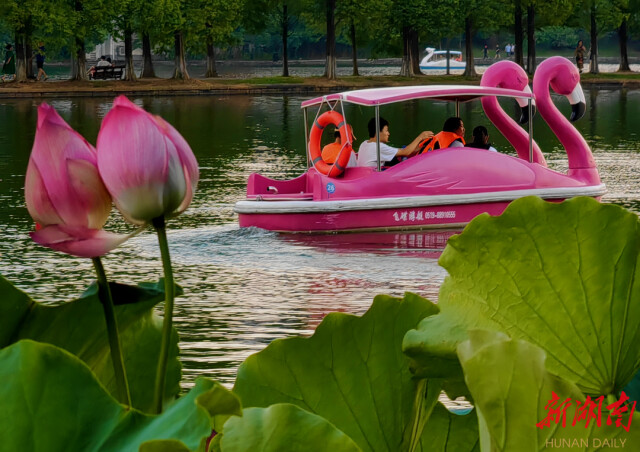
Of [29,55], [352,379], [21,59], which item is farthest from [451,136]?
[29,55]

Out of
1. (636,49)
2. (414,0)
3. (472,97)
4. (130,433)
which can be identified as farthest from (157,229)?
(636,49)

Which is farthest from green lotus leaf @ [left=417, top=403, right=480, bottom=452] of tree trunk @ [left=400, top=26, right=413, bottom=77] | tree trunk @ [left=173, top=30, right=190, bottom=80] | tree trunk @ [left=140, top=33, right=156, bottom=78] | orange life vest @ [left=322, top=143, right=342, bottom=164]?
tree trunk @ [left=400, top=26, right=413, bottom=77]

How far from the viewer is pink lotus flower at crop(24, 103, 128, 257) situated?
94cm

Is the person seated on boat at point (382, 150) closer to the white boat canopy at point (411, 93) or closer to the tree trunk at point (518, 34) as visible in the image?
the white boat canopy at point (411, 93)

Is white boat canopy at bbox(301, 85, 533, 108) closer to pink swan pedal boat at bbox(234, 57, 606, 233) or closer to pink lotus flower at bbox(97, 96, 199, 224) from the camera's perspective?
pink swan pedal boat at bbox(234, 57, 606, 233)

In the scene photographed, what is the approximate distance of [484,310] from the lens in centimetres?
96

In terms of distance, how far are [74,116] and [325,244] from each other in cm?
2127

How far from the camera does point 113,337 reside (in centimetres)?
101

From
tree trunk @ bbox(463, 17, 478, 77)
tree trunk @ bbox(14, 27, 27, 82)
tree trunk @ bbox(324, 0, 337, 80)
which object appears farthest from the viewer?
tree trunk @ bbox(463, 17, 478, 77)

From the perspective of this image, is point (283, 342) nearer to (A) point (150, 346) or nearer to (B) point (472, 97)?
(A) point (150, 346)

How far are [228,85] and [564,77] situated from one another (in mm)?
31822

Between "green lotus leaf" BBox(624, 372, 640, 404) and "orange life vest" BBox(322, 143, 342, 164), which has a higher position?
"green lotus leaf" BBox(624, 372, 640, 404)

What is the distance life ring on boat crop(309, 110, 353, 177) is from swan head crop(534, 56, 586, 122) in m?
2.60

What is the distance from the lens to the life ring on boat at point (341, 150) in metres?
13.0
